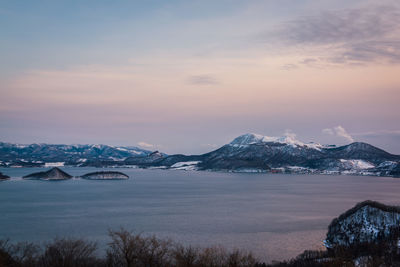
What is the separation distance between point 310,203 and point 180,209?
25890 millimetres

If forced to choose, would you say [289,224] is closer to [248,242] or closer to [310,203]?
[248,242]

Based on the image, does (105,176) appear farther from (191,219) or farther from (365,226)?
(365,226)

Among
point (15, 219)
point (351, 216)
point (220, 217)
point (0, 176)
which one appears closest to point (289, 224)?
point (220, 217)

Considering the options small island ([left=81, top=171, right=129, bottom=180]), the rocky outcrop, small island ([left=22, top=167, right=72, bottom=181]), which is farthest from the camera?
small island ([left=81, top=171, right=129, bottom=180])

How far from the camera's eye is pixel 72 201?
248 ft

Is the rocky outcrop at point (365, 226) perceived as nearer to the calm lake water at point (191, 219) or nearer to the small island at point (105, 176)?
the calm lake water at point (191, 219)

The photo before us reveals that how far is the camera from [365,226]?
3391 centimetres

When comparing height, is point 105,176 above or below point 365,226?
below

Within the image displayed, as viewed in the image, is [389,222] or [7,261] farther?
[389,222]

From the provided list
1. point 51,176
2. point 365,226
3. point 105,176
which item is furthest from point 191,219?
point 105,176

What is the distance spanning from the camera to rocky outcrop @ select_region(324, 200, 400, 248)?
32.8 meters

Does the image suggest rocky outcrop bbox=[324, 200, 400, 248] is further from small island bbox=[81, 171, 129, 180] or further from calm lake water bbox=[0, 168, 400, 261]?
→ small island bbox=[81, 171, 129, 180]

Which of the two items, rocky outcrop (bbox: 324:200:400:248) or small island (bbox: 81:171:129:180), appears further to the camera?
small island (bbox: 81:171:129:180)

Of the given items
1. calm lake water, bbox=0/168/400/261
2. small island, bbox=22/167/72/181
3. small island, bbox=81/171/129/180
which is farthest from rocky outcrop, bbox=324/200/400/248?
small island, bbox=81/171/129/180
